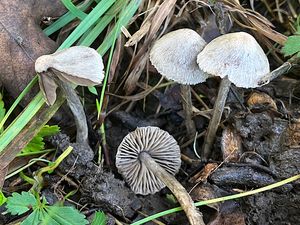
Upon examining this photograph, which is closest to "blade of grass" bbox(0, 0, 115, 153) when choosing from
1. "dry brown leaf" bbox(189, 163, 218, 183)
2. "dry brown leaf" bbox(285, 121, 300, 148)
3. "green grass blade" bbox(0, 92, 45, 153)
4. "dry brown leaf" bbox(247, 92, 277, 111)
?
"green grass blade" bbox(0, 92, 45, 153)

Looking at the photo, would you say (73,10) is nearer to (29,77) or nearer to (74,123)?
(29,77)

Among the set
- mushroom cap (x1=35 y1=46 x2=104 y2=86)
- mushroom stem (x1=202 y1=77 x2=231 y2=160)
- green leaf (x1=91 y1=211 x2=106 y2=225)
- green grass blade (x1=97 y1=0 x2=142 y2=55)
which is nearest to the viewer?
mushroom cap (x1=35 y1=46 x2=104 y2=86)

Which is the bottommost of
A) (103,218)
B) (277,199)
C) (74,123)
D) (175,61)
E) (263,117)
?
(277,199)

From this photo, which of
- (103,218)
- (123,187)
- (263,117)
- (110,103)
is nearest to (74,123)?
(110,103)

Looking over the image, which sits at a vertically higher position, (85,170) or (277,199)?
(85,170)

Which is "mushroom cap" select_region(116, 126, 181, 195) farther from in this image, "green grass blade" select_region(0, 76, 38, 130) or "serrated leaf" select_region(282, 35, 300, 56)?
"serrated leaf" select_region(282, 35, 300, 56)

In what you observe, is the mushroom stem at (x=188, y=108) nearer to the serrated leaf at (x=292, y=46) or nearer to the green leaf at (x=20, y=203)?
the serrated leaf at (x=292, y=46)

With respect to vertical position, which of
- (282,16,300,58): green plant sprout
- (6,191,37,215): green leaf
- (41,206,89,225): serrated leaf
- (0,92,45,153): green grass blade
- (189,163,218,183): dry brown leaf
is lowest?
(189,163,218,183): dry brown leaf
